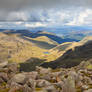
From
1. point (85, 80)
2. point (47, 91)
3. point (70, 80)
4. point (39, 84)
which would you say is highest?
point (70, 80)

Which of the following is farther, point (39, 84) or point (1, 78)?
point (1, 78)

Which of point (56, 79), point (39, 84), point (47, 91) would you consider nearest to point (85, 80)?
Answer: point (56, 79)

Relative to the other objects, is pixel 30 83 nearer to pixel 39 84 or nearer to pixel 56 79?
pixel 39 84

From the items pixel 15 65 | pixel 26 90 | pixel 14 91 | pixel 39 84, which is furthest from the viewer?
pixel 15 65

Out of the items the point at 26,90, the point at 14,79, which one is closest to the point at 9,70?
the point at 14,79

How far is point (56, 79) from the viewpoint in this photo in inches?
→ 2384

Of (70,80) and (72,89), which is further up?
(70,80)

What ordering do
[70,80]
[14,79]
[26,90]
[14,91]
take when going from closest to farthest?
[70,80] → [26,90] → [14,91] → [14,79]

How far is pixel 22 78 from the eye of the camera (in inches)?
2176

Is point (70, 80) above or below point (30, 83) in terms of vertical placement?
above

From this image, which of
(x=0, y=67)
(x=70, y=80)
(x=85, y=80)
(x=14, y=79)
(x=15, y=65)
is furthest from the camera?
(x=15, y=65)

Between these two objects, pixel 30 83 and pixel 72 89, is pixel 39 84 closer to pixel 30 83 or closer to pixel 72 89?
pixel 30 83

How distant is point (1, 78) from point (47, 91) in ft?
138

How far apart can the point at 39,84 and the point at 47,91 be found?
1924cm
